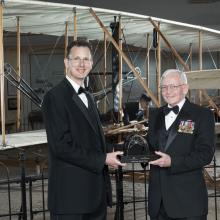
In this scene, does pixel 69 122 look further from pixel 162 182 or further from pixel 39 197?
pixel 39 197

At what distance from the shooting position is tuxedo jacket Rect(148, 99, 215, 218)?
2.64m

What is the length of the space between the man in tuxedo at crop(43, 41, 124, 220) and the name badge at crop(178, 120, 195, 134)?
38 centimetres

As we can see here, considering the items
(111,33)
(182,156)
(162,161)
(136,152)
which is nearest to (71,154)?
(136,152)

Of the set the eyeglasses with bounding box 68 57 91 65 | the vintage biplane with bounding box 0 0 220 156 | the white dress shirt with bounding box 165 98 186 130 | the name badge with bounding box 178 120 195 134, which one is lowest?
the name badge with bounding box 178 120 195 134

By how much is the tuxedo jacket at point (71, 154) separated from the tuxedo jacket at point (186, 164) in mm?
373

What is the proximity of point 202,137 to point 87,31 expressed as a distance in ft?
25.9

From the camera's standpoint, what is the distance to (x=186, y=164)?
262cm

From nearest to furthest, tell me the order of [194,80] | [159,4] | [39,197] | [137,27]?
[194,80] < [39,197] < [137,27] < [159,4]

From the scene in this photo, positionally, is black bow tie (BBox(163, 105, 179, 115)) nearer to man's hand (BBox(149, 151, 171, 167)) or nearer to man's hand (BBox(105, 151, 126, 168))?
man's hand (BBox(149, 151, 171, 167))

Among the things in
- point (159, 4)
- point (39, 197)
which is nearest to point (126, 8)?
point (159, 4)

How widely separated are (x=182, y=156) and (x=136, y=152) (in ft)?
0.85

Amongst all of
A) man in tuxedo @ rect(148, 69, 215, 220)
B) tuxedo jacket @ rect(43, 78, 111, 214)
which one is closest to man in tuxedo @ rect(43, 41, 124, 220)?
tuxedo jacket @ rect(43, 78, 111, 214)

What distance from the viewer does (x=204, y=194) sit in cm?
274

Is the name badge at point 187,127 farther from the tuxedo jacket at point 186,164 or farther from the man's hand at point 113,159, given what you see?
the man's hand at point 113,159
